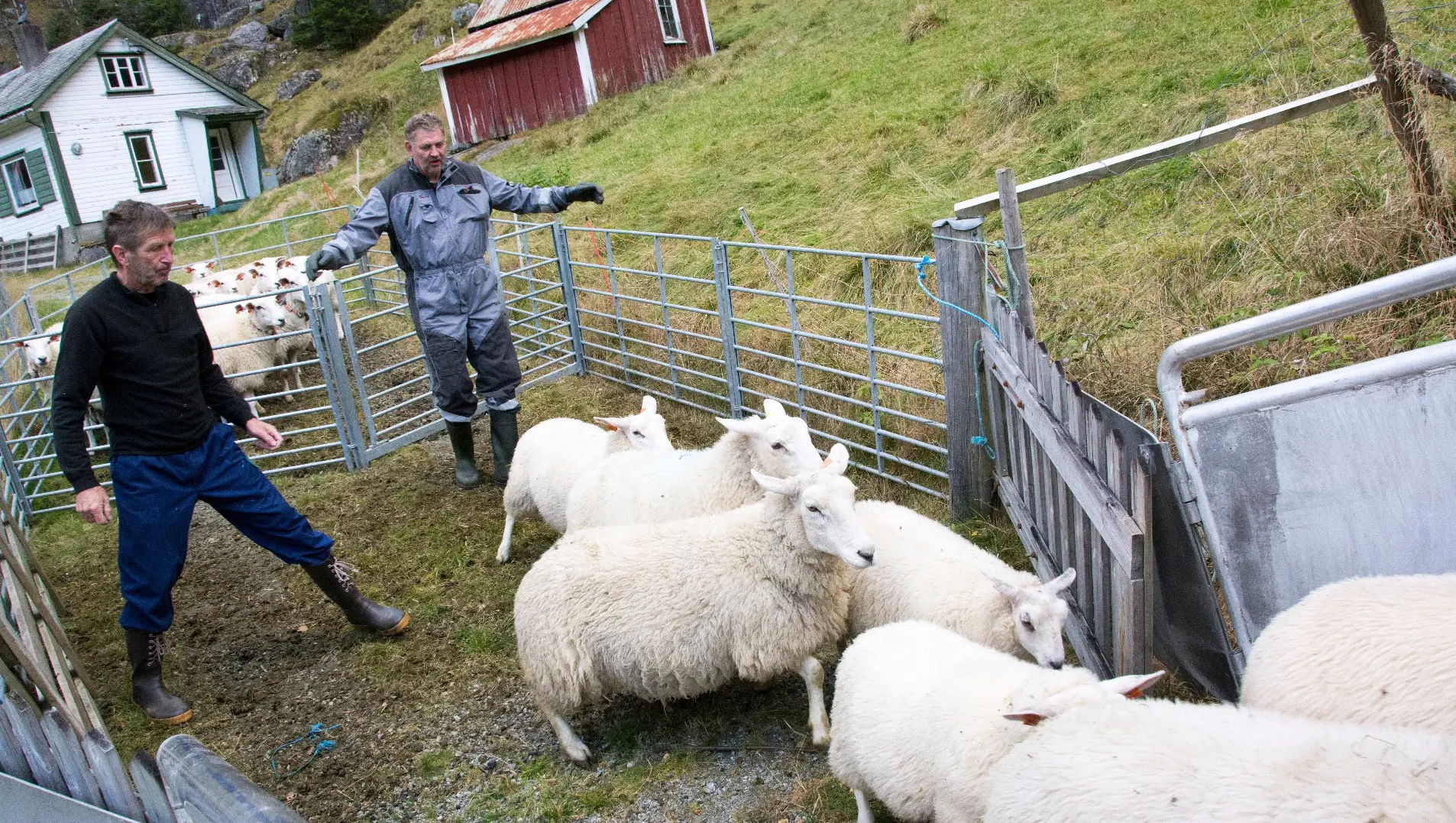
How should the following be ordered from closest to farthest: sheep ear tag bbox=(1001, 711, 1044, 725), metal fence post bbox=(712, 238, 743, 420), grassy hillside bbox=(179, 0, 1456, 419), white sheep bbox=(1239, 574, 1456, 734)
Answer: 1. white sheep bbox=(1239, 574, 1456, 734)
2. sheep ear tag bbox=(1001, 711, 1044, 725)
3. grassy hillside bbox=(179, 0, 1456, 419)
4. metal fence post bbox=(712, 238, 743, 420)

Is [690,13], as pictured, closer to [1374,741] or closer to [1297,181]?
[1297,181]

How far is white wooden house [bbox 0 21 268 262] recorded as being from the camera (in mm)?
27484

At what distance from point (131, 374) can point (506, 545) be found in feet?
7.33

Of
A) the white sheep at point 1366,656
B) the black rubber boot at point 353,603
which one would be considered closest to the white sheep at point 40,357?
the black rubber boot at point 353,603

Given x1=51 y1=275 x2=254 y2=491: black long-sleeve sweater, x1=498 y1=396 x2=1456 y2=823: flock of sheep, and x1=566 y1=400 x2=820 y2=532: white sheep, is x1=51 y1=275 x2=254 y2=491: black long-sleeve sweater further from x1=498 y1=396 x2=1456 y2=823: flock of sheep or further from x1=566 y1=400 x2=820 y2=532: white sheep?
x1=566 y1=400 x2=820 y2=532: white sheep

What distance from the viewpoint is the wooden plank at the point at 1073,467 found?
8.84 feet

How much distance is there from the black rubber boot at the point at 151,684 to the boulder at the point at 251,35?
164 ft

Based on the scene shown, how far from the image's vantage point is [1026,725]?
8.21 ft

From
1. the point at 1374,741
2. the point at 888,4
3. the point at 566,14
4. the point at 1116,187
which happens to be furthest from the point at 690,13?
the point at 1374,741

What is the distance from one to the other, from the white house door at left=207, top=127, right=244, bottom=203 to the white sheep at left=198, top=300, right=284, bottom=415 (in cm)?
2607

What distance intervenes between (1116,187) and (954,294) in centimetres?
353

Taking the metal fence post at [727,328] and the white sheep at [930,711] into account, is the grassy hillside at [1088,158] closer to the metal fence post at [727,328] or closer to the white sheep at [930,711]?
the white sheep at [930,711]

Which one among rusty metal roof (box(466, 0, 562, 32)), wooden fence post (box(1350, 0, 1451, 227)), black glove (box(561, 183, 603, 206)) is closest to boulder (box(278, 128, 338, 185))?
rusty metal roof (box(466, 0, 562, 32))

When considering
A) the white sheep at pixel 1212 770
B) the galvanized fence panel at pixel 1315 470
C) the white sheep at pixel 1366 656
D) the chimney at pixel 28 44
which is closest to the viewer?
the white sheep at pixel 1212 770
